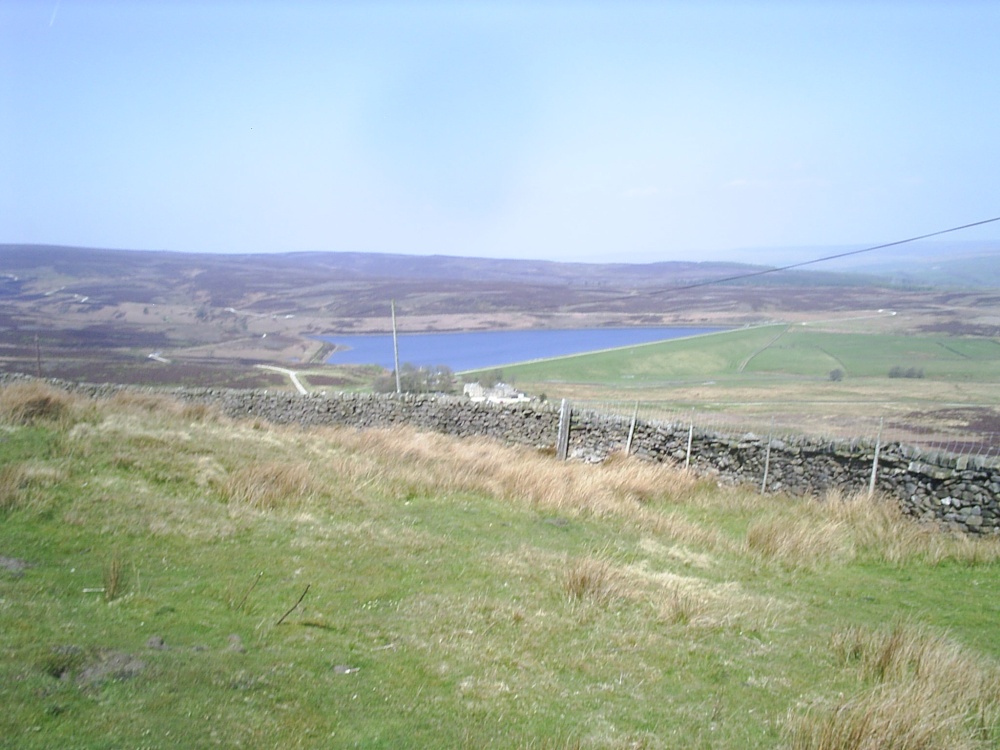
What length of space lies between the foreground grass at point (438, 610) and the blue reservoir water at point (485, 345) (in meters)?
21.9

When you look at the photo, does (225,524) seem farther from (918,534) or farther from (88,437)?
(918,534)

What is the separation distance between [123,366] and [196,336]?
9482mm

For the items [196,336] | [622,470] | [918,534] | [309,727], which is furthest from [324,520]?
[196,336]

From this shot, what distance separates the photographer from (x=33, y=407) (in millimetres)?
13398

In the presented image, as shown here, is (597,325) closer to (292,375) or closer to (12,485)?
(292,375)

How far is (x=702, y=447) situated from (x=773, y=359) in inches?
474

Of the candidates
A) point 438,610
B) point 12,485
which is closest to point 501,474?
point 438,610

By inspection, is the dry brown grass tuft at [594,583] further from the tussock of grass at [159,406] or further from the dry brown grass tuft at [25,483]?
the tussock of grass at [159,406]

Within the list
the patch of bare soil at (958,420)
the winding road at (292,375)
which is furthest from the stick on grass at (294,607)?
the winding road at (292,375)

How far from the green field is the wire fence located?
577 centimetres

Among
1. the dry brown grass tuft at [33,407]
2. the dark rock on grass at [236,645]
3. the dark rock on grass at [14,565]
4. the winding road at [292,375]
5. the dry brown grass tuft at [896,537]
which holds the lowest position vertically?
the winding road at [292,375]

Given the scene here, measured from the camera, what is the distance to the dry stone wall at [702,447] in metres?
12.9

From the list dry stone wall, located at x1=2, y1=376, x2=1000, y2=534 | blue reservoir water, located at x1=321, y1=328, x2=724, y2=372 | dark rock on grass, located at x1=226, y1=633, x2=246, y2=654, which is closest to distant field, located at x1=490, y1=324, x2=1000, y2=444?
dry stone wall, located at x1=2, y1=376, x2=1000, y2=534

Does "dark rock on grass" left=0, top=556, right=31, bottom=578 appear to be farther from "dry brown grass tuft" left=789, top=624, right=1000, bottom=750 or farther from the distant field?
the distant field
